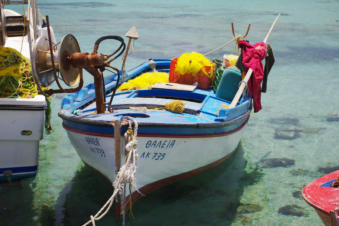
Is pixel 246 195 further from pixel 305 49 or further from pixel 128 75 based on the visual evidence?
pixel 305 49

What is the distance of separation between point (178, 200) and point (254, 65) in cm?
287

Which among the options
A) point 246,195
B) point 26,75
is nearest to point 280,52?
point 246,195

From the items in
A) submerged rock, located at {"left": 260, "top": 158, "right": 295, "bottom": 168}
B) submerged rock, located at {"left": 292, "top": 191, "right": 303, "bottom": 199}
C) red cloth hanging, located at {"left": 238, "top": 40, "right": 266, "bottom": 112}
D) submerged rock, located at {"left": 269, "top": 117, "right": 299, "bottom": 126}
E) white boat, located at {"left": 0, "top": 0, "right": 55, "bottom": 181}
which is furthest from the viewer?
submerged rock, located at {"left": 269, "top": 117, "right": 299, "bottom": 126}

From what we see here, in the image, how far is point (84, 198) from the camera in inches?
273

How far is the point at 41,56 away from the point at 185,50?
13601 mm

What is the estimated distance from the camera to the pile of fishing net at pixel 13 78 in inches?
254

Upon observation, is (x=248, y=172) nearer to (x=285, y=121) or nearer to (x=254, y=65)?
(x=254, y=65)

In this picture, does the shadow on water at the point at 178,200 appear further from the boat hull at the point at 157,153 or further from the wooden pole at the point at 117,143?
the wooden pole at the point at 117,143

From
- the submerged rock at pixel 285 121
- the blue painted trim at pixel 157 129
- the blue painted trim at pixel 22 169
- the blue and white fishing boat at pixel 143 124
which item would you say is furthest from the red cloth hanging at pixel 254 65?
the blue painted trim at pixel 22 169

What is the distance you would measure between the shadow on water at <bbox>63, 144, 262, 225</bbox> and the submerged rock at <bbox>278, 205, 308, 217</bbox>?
0.73 meters

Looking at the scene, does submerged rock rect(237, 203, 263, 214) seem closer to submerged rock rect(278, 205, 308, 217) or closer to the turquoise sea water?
the turquoise sea water

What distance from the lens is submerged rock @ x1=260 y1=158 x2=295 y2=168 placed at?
8.41 metres

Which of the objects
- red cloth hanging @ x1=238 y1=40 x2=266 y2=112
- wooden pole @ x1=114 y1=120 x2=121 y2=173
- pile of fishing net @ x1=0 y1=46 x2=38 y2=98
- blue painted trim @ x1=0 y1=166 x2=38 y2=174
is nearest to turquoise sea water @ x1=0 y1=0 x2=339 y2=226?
blue painted trim @ x1=0 y1=166 x2=38 y2=174

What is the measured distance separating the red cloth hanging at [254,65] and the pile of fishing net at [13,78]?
3857 millimetres
